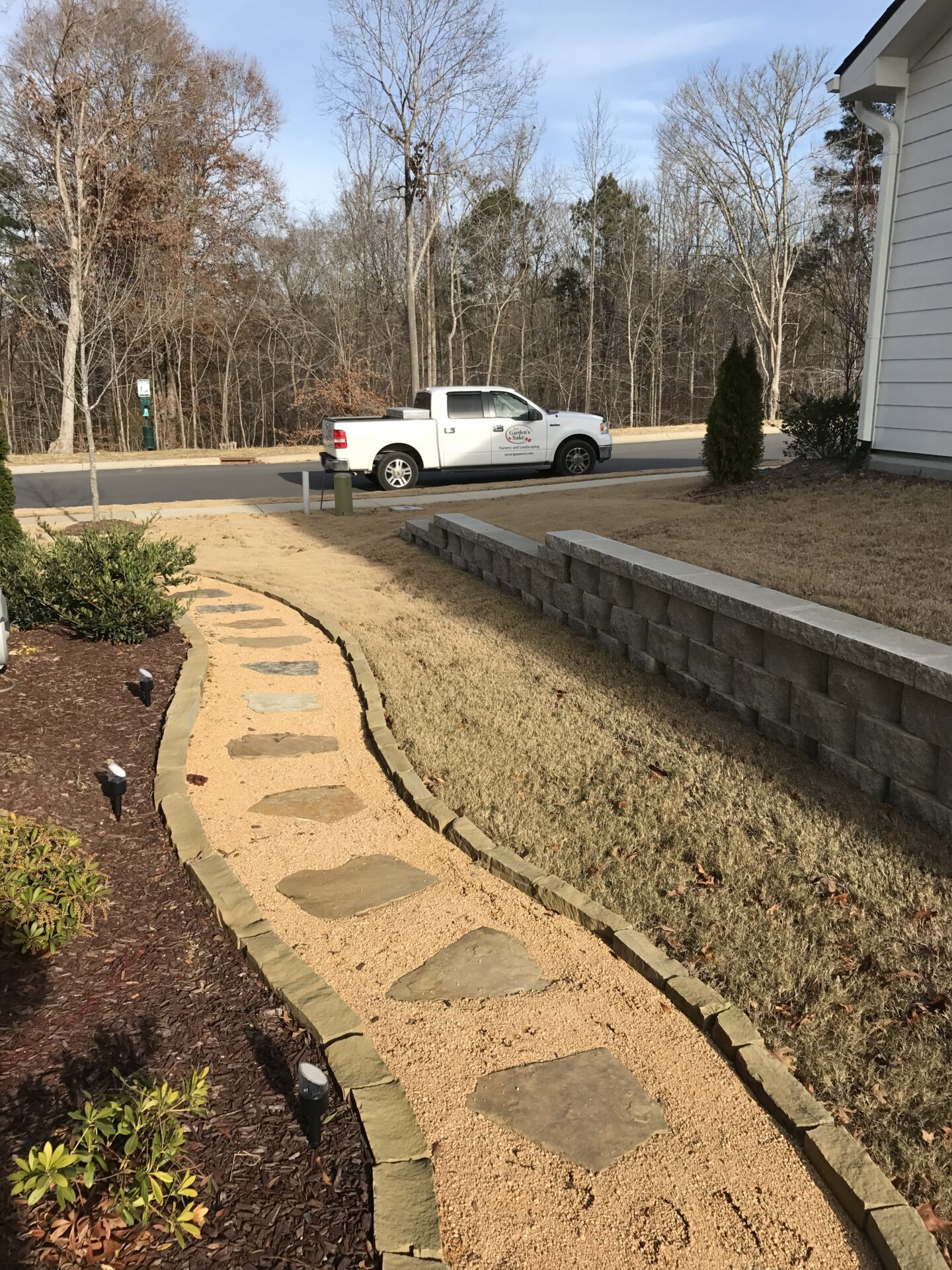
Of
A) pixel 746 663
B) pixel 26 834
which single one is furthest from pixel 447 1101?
pixel 746 663

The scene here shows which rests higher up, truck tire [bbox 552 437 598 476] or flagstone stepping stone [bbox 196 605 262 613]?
truck tire [bbox 552 437 598 476]

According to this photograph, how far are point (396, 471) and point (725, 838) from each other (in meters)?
12.9

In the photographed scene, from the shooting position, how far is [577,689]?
5852 mm

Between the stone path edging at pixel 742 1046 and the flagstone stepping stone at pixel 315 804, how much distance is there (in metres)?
0.28

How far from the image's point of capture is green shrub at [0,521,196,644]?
6.12 meters

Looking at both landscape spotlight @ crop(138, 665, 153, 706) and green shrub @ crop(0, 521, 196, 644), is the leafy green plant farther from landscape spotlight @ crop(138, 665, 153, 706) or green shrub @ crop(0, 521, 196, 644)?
green shrub @ crop(0, 521, 196, 644)

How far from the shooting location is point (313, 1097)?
2.21 m

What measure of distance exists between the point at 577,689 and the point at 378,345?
1204 inches

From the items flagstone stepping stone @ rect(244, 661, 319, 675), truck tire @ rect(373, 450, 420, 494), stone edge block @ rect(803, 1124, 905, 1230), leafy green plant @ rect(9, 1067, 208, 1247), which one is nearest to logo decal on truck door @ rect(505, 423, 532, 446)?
truck tire @ rect(373, 450, 420, 494)

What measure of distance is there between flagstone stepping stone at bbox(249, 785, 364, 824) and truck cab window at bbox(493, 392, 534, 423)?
1268 centimetres

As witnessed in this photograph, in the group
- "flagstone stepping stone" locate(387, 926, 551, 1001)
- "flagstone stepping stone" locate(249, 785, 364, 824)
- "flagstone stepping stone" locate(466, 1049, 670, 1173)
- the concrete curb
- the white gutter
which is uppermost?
the white gutter

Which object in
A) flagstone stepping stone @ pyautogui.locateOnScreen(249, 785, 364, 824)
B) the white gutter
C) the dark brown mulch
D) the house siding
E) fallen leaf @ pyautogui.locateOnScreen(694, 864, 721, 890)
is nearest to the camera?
the dark brown mulch

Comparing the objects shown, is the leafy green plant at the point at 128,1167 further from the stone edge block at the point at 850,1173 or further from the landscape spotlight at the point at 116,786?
the landscape spotlight at the point at 116,786

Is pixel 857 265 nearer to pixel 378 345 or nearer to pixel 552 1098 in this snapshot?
pixel 552 1098
